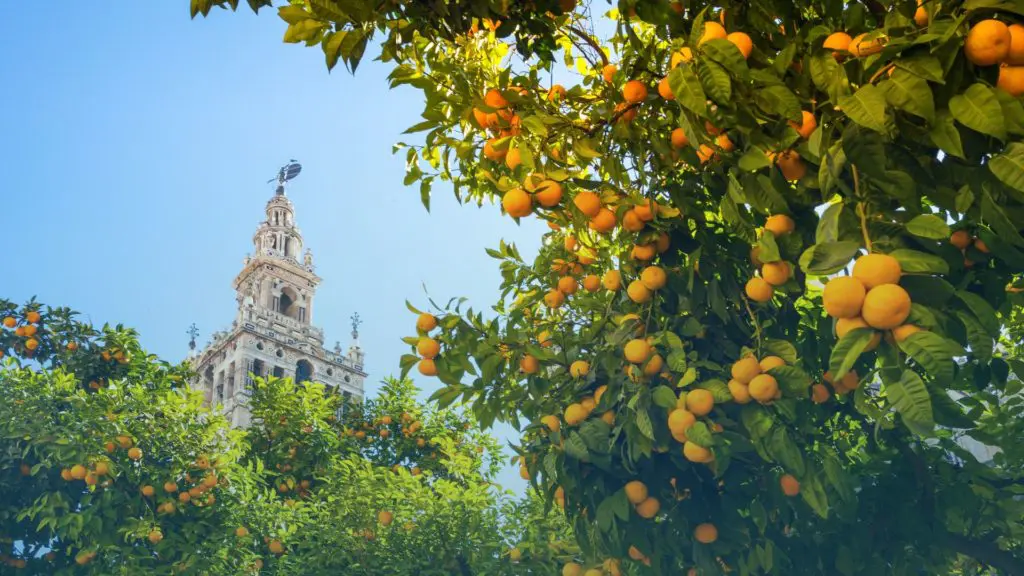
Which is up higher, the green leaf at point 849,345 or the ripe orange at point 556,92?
the ripe orange at point 556,92

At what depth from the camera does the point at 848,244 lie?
3000 millimetres

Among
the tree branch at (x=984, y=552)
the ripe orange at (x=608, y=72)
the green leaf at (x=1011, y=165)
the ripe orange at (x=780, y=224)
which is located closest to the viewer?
the green leaf at (x=1011, y=165)

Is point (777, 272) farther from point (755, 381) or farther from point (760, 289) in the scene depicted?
point (755, 381)

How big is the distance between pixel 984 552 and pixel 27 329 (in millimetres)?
14837

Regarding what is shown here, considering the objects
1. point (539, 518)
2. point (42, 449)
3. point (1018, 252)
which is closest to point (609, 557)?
point (1018, 252)

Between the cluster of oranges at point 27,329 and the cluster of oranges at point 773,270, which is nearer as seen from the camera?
the cluster of oranges at point 773,270

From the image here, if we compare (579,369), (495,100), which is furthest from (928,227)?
(579,369)

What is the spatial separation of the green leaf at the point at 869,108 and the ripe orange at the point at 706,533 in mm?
3279

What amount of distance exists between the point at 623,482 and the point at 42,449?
1123cm

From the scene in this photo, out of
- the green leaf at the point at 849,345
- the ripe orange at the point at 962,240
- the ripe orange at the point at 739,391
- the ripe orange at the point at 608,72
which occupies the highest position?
the ripe orange at the point at 608,72

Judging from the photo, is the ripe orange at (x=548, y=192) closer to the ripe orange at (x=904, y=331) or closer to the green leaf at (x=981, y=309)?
the green leaf at (x=981, y=309)

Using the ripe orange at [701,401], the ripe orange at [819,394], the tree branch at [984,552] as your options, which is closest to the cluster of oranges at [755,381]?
the ripe orange at [701,401]

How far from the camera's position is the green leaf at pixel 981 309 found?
3215 millimetres

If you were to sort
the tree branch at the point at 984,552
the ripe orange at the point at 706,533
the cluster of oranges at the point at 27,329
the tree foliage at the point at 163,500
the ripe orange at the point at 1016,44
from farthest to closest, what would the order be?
the cluster of oranges at the point at 27,329 → the tree foliage at the point at 163,500 → the tree branch at the point at 984,552 → the ripe orange at the point at 706,533 → the ripe orange at the point at 1016,44
